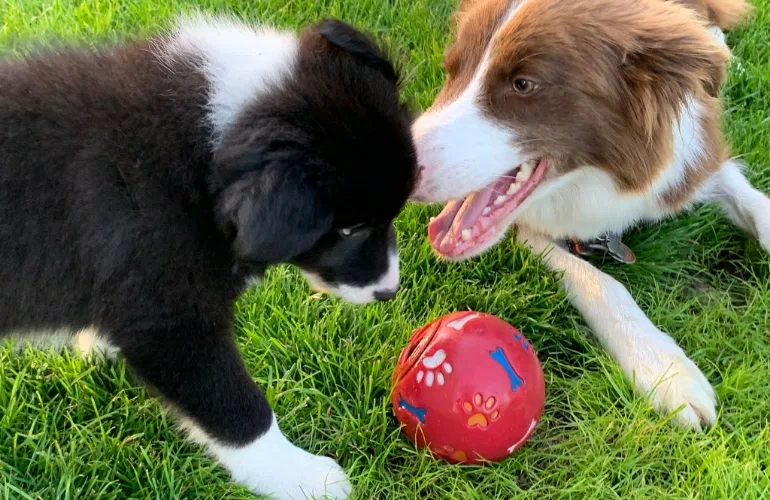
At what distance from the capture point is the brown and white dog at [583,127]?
237 cm

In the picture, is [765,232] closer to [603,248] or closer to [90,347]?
[603,248]

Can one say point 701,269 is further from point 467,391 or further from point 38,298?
point 38,298

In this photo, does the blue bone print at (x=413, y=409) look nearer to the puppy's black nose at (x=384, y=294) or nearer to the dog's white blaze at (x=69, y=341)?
the puppy's black nose at (x=384, y=294)

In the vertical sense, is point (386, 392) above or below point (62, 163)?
below

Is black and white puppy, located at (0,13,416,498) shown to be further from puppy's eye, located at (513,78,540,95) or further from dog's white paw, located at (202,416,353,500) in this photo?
puppy's eye, located at (513,78,540,95)

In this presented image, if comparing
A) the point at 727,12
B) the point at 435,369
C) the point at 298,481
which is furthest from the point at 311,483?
the point at 727,12

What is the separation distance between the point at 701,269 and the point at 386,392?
5.07 ft

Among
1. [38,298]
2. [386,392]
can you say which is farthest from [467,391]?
[38,298]

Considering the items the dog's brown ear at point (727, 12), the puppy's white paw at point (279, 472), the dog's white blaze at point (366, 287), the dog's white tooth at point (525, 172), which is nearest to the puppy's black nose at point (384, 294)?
the dog's white blaze at point (366, 287)

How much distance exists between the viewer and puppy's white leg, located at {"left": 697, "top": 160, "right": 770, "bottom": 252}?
3.03 meters

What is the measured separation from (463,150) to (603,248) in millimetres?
1050

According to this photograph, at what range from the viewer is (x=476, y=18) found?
2.60m

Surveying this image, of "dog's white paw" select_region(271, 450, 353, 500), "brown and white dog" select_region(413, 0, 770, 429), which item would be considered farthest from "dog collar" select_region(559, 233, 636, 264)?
"dog's white paw" select_region(271, 450, 353, 500)

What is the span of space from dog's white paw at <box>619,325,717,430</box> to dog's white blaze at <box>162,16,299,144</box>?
1.60m
